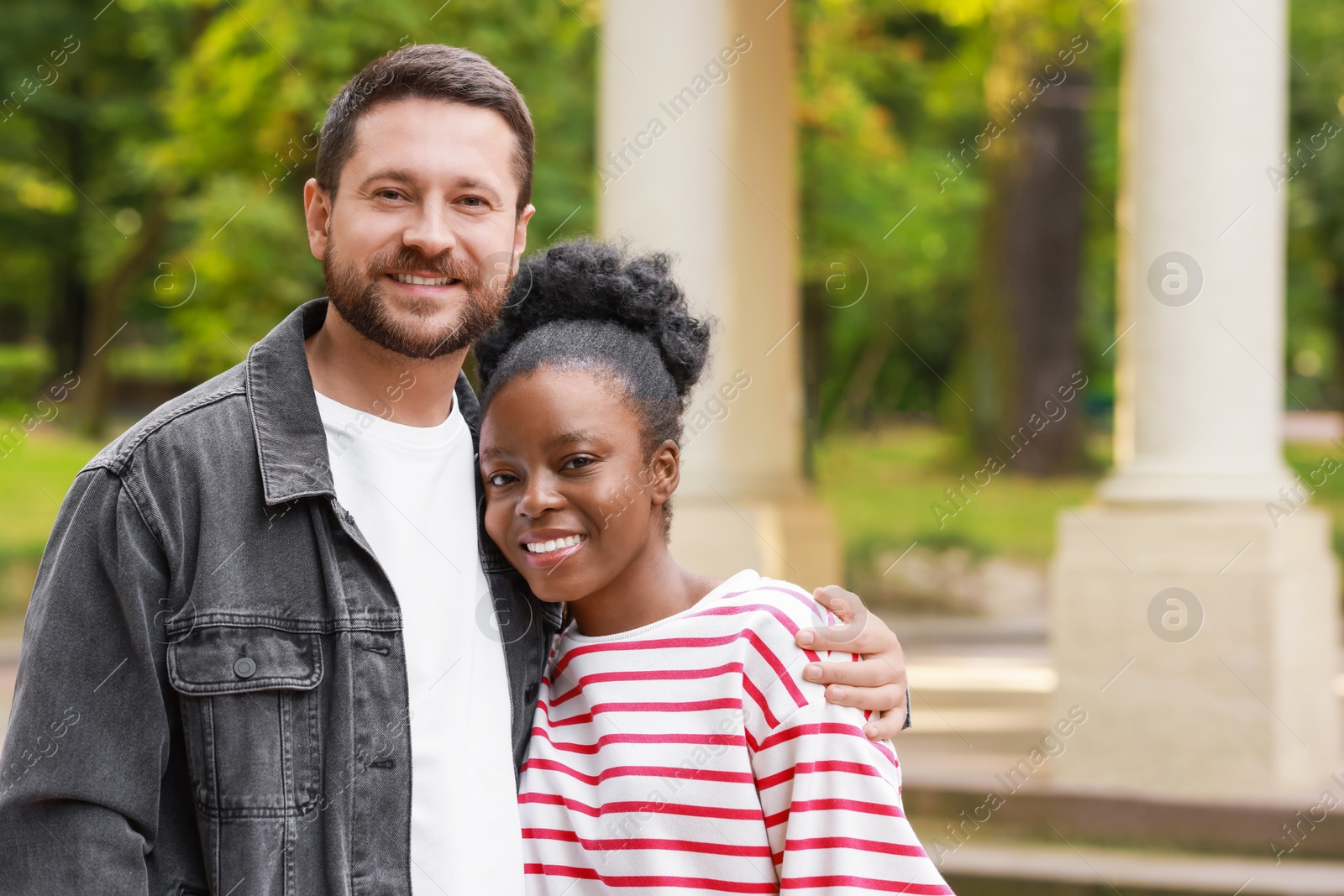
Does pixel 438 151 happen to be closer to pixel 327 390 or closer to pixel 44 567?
pixel 327 390

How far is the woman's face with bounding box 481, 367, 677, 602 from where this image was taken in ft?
6.90

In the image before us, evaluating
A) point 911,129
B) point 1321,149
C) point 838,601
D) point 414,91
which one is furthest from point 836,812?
point 911,129

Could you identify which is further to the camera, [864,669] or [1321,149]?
[1321,149]

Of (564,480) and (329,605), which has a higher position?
(564,480)

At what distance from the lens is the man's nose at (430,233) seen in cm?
207

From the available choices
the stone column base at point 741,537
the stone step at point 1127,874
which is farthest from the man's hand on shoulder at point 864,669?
the stone column base at point 741,537

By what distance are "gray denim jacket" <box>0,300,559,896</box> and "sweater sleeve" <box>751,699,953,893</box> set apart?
0.53 meters

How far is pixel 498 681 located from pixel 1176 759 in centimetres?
524

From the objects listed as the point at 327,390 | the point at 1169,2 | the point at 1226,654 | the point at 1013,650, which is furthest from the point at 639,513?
the point at 1013,650

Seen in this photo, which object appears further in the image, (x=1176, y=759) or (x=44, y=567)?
(x=1176, y=759)

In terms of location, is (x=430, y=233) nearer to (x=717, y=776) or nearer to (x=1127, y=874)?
(x=717, y=776)

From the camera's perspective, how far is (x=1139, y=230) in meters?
6.93

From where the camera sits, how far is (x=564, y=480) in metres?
2.11

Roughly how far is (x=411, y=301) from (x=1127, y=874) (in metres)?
4.70
